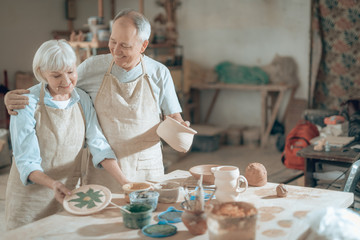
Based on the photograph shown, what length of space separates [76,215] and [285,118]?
20.8 ft

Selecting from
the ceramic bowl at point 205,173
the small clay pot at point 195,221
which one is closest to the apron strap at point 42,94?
the ceramic bowl at point 205,173

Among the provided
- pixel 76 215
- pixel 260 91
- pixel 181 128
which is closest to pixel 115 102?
pixel 181 128

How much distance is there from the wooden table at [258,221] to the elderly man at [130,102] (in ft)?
1.40

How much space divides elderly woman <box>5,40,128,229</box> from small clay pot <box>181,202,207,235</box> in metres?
0.69

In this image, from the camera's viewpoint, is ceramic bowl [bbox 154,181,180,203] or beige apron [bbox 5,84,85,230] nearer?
ceramic bowl [bbox 154,181,180,203]

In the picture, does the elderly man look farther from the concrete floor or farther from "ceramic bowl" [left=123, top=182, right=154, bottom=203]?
the concrete floor

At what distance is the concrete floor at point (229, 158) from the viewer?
261 inches

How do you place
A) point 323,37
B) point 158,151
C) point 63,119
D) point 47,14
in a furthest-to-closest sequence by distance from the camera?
point 47,14 → point 323,37 → point 158,151 → point 63,119

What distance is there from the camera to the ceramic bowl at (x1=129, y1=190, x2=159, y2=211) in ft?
7.26

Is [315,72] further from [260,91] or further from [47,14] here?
[47,14]

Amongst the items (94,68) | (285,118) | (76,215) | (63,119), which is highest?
(94,68)

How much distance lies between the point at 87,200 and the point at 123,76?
0.93 m

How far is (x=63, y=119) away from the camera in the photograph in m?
2.54

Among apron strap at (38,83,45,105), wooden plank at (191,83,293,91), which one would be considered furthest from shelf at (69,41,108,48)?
apron strap at (38,83,45,105)
